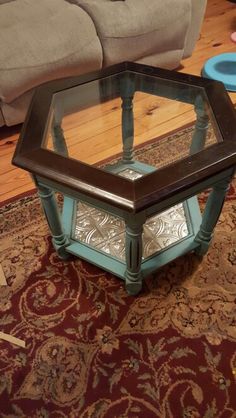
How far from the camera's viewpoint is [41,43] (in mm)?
1404

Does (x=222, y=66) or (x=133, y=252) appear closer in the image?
(x=133, y=252)

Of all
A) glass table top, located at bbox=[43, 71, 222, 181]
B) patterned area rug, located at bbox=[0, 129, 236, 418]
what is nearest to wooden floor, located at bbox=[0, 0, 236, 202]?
glass table top, located at bbox=[43, 71, 222, 181]

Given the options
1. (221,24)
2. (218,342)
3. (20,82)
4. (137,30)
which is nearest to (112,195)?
(218,342)

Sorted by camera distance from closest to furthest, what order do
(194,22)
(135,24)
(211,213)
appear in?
1. (211,213)
2. (135,24)
3. (194,22)

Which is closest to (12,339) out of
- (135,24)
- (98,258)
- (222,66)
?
(98,258)

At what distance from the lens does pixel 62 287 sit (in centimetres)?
104

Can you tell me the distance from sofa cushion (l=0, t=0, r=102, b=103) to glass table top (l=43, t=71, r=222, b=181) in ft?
1.14

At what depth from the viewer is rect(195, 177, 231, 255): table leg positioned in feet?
2.73

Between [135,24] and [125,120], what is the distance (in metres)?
0.66

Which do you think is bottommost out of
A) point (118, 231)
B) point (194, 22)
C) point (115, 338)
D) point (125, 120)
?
point (115, 338)

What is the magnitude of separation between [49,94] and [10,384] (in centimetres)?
77

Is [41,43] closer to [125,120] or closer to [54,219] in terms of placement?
[125,120]

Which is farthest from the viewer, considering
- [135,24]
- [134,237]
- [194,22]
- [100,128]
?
[194,22]

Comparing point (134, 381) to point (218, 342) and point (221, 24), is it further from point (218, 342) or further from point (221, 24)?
point (221, 24)
